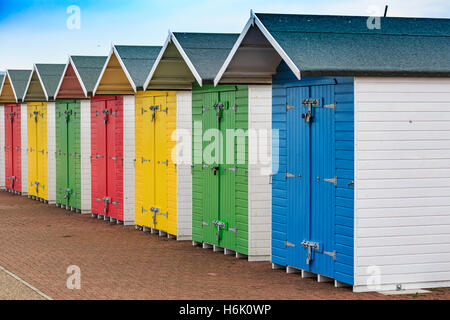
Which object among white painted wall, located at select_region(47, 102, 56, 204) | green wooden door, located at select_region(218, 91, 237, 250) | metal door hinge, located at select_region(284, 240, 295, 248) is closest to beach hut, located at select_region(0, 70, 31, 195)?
white painted wall, located at select_region(47, 102, 56, 204)

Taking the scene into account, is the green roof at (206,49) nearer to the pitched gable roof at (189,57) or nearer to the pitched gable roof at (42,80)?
the pitched gable roof at (189,57)

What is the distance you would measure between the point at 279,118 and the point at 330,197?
5.71ft

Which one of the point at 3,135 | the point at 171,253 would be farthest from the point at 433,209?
the point at 3,135

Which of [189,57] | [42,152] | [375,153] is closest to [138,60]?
[189,57]

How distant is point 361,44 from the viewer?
10.5m

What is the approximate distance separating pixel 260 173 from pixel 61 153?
10.2 metres

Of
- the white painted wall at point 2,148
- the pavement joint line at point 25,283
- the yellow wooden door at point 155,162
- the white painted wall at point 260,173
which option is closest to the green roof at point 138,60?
the yellow wooden door at point 155,162

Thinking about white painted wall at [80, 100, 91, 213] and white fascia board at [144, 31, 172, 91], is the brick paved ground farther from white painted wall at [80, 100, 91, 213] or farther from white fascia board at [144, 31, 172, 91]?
white fascia board at [144, 31, 172, 91]

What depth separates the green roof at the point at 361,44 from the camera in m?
9.77

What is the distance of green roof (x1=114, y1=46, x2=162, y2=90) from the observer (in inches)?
634

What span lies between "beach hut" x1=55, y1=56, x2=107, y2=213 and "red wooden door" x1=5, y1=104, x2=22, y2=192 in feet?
15.0

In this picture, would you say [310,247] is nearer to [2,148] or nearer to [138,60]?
[138,60]

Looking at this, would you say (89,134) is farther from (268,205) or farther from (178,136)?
(268,205)

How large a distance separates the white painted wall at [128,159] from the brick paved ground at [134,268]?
43 cm
